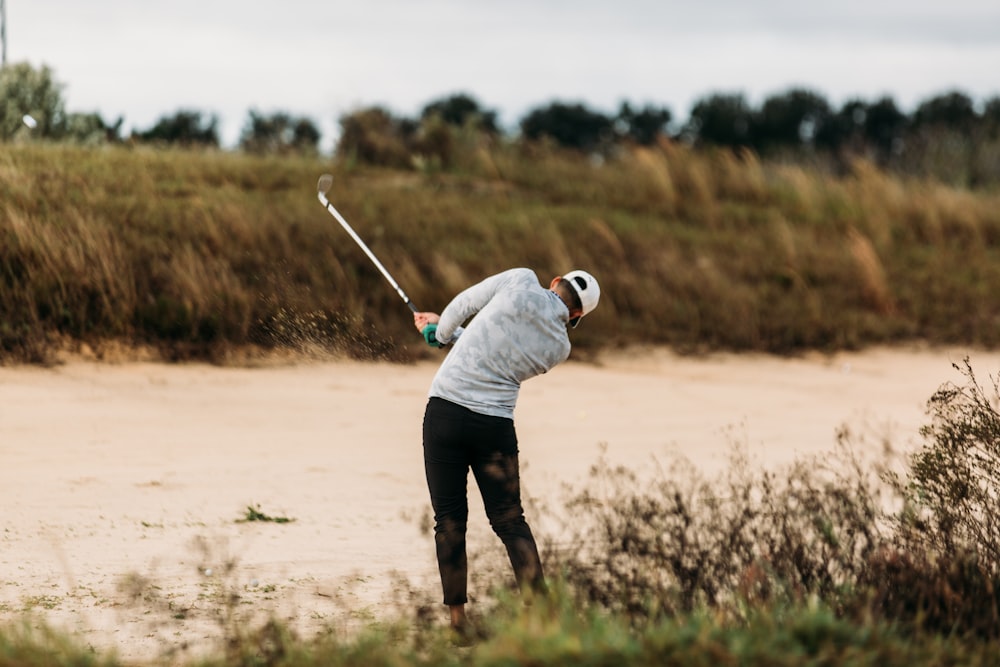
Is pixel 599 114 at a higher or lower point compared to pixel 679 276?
higher

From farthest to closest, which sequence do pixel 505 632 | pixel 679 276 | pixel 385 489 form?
pixel 679 276 < pixel 385 489 < pixel 505 632

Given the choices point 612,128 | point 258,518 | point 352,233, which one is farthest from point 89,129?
point 612,128

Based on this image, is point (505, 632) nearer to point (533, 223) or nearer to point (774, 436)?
point (774, 436)

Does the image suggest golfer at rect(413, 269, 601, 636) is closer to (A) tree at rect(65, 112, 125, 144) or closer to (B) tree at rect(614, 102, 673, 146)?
(A) tree at rect(65, 112, 125, 144)

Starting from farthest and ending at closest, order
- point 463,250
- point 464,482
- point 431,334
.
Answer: point 463,250 < point 431,334 < point 464,482

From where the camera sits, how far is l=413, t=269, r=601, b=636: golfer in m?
6.14

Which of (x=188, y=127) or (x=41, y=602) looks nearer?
(x=41, y=602)

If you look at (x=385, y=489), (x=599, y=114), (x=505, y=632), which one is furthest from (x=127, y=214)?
(x=599, y=114)

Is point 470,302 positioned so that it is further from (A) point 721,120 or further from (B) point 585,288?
(A) point 721,120

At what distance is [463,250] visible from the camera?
14.4 m

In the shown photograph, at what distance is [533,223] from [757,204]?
5.04 m

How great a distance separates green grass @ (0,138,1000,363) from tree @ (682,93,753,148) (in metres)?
36.5

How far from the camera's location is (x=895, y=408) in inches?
516

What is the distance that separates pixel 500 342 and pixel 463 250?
27.4 ft
